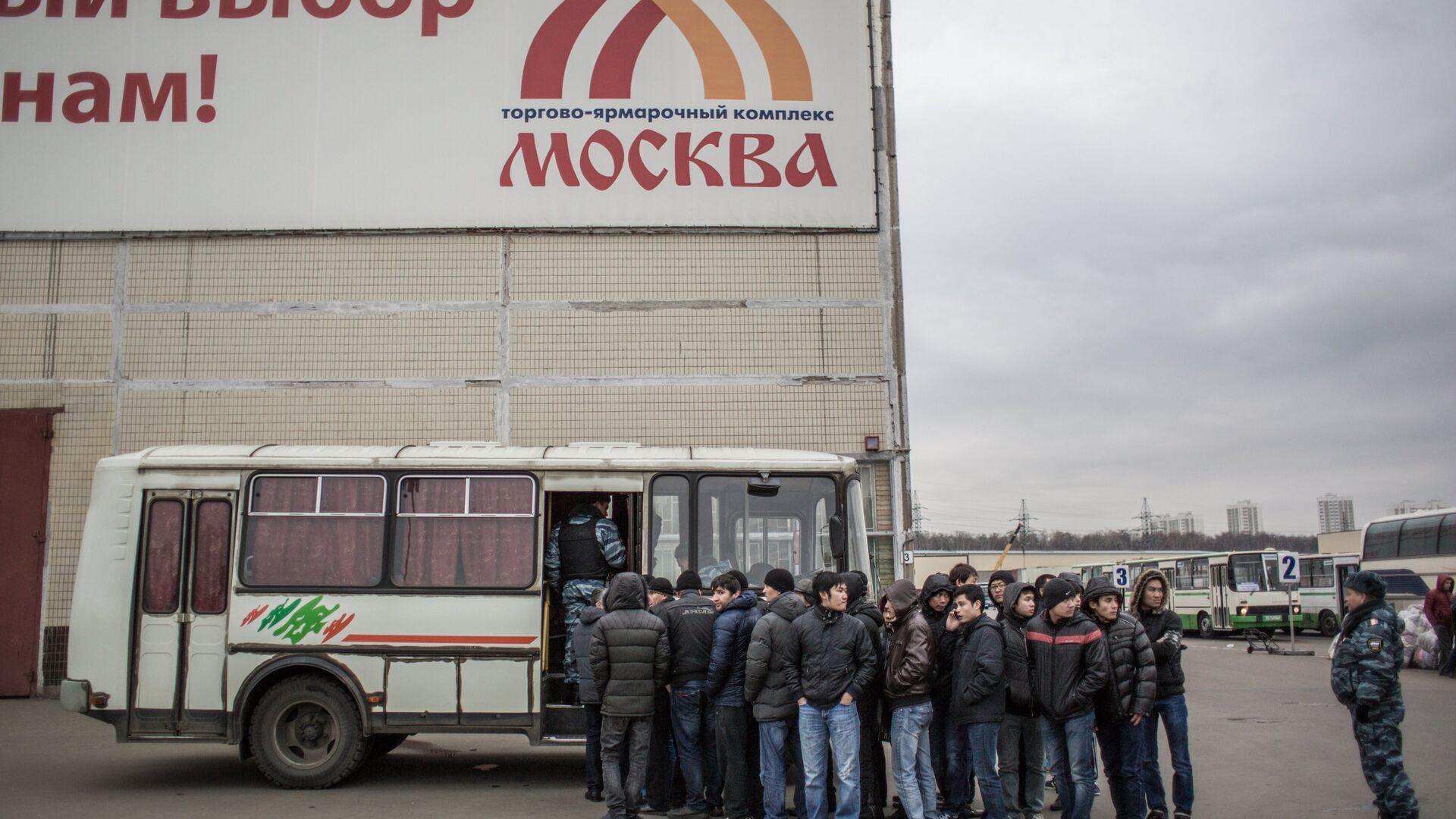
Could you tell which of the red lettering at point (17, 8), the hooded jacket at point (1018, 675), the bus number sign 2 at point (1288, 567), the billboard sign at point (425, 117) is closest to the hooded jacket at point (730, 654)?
the hooded jacket at point (1018, 675)

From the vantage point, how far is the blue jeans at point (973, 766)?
7.77 meters

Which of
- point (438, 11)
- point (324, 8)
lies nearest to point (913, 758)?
point (438, 11)

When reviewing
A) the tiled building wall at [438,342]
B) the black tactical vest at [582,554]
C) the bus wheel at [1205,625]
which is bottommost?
the bus wheel at [1205,625]

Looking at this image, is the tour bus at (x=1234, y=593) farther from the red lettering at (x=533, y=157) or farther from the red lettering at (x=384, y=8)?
the red lettering at (x=384, y=8)

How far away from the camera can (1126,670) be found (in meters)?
7.66

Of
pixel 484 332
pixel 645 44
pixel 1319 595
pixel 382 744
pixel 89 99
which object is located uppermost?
pixel 645 44

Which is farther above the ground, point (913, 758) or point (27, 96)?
point (27, 96)

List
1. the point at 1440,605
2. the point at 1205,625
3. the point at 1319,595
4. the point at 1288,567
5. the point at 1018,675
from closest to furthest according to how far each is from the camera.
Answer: the point at 1018,675
the point at 1440,605
the point at 1288,567
the point at 1319,595
the point at 1205,625

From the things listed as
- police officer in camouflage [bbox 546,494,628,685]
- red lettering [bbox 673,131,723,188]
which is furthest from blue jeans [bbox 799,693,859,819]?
red lettering [bbox 673,131,723,188]

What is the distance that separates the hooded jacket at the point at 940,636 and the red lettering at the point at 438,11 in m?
12.9

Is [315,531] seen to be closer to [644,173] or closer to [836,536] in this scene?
[836,536]

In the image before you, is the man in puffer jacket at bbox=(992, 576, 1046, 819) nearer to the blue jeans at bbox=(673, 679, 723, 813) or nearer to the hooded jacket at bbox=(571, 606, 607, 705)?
the blue jeans at bbox=(673, 679, 723, 813)

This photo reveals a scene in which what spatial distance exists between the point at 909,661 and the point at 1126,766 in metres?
1.70

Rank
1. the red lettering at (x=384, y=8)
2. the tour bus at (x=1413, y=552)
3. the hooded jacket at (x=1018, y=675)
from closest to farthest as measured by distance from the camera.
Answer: the hooded jacket at (x=1018, y=675) → the red lettering at (x=384, y=8) → the tour bus at (x=1413, y=552)
